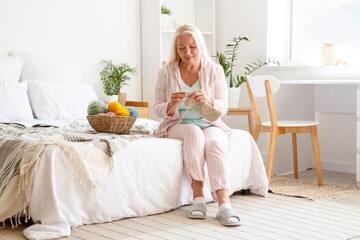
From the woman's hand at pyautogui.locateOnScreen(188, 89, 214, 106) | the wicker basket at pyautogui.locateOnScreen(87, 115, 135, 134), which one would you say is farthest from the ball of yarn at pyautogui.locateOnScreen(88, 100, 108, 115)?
the woman's hand at pyautogui.locateOnScreen(188, 89, 214, 106)

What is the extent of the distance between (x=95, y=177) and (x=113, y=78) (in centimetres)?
227

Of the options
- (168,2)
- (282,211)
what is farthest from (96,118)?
(168,2)

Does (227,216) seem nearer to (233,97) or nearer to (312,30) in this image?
(233,97)

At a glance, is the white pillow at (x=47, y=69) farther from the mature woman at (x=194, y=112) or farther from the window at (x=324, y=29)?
the window at (x=324, y=29)

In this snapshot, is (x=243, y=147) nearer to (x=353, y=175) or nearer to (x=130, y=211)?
(x=130, y=211)

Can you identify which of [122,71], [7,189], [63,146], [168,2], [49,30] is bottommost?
[7,189]

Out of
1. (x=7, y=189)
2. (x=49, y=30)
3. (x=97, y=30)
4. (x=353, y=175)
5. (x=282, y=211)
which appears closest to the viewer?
(x=7, y=189)

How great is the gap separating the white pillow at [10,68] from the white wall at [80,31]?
22 centimetres

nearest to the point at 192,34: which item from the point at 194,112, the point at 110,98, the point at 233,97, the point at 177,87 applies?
the point at 177,87

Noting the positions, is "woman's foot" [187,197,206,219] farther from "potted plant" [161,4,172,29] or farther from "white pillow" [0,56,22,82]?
"potted plant" [161,4,172,29]

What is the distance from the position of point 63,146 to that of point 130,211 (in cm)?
49

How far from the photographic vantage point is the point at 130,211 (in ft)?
8.66

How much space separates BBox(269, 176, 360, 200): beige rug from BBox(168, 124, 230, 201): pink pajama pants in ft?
2.18

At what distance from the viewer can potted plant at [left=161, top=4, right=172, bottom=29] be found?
4.79 metres
